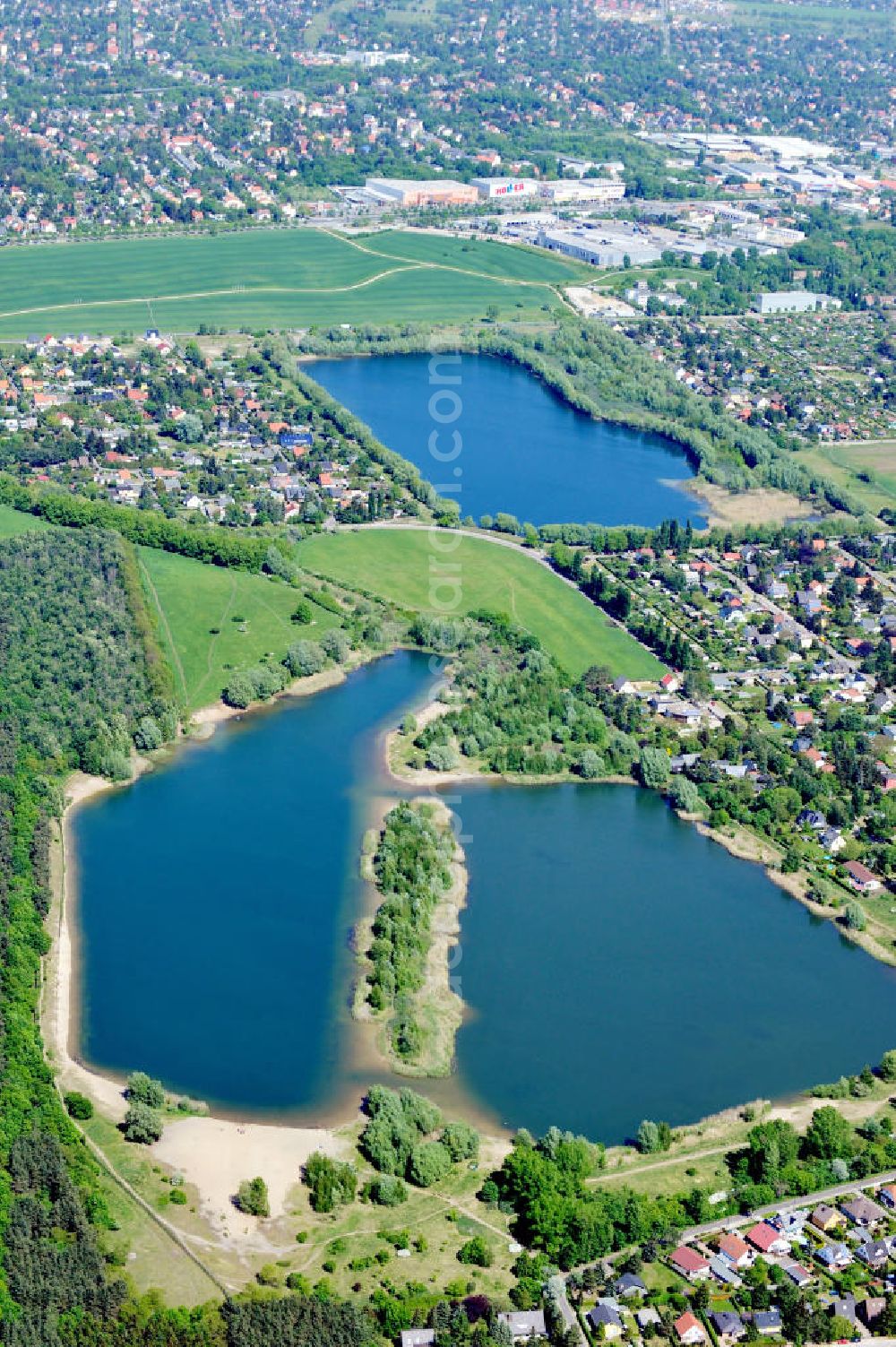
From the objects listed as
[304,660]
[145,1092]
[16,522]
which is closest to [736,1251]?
[145,1092]

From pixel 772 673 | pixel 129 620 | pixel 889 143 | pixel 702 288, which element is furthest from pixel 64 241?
pixel 889 143

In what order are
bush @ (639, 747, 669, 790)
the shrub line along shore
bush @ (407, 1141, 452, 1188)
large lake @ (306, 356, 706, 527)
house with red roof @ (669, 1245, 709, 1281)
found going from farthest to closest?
large lake @ (306, 356, 706, 527) < bush @ (639, 747, 669, 790) < the shrub line along shore < bush @ (407, 1141, 452, 1188) < house with red roof @ (669, 1245, 709, 1281)

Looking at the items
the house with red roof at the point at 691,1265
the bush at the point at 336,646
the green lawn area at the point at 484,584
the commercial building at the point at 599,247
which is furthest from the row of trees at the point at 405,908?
the commercial building at the point at 599,247

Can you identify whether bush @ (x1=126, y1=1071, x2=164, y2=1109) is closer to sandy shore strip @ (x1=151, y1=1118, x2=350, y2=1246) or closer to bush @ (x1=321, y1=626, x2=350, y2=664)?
sandy shore strip @ (x1=151, y1=1118, x2=350, y2=1246)

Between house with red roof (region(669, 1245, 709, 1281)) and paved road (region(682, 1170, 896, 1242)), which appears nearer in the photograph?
house with red roof (region(669, 1245, 709, 1281))

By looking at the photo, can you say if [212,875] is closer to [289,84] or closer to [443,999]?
[443,999]

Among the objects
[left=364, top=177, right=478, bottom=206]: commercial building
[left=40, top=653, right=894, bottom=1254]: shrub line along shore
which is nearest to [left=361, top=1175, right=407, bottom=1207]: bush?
[left=40, top=653, right=894, bottom=1254]: shrub line along shore

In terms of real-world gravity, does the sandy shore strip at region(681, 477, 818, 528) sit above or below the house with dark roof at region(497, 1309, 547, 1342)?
above

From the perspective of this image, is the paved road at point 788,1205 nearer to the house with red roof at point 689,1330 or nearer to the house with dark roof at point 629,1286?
the house with dark roof at point 629,1286
